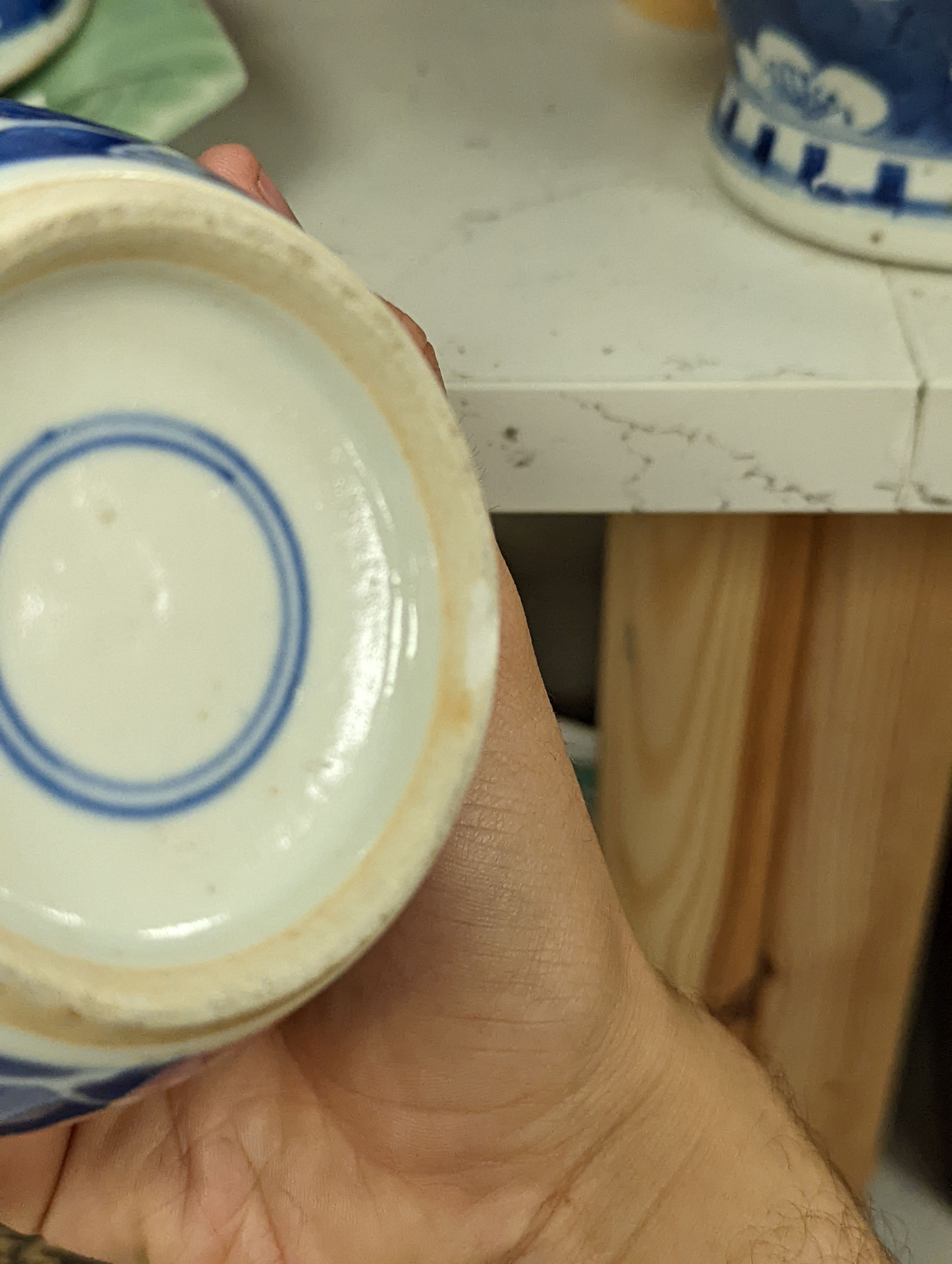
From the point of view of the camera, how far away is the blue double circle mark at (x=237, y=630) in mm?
294

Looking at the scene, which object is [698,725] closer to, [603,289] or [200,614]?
[603,289]

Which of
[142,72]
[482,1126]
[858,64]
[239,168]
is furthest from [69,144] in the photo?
[482,1126]

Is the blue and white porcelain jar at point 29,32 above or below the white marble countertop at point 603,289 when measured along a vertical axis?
above

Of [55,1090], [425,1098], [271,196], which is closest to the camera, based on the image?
[55,1090]

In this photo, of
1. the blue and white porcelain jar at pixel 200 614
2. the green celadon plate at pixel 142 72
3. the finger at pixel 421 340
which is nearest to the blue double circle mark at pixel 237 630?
the blue and white porcelain jar at pixel 200 614

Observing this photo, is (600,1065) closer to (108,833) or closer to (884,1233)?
(108,833)

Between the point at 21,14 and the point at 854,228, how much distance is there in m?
0.34

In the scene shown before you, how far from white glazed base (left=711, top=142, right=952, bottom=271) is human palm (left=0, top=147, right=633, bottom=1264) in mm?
226

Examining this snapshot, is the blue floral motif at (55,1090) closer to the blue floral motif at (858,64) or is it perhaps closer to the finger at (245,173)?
the finger at (245,173)

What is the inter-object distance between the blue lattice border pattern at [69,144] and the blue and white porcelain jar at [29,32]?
147 mm

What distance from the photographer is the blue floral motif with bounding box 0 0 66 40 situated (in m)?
0.43

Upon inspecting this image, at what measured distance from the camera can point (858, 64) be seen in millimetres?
449

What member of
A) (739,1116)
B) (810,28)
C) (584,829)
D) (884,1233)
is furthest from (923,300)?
(884,1233)

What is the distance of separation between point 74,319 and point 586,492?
0.76 feet
